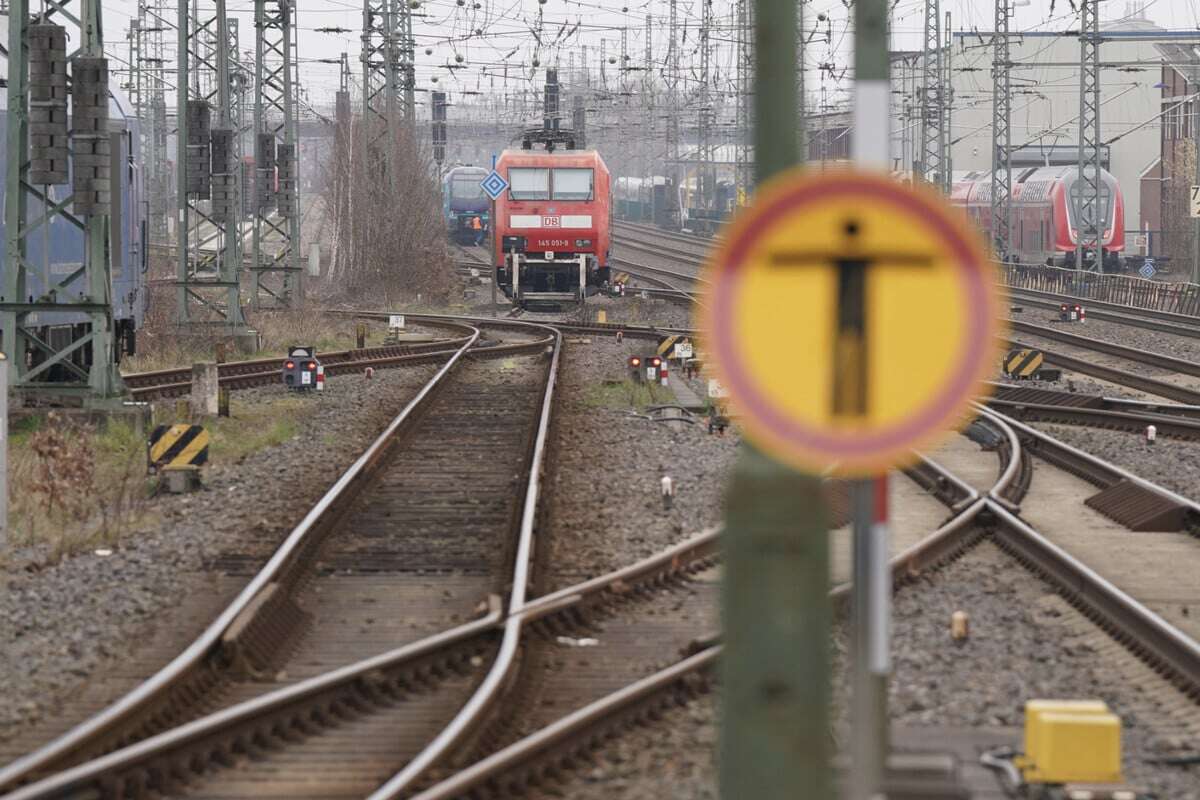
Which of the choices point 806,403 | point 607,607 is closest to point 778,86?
point 806,403

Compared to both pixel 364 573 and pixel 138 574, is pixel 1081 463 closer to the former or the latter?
pixel 364 573

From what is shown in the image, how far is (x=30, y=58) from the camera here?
53.1 ft

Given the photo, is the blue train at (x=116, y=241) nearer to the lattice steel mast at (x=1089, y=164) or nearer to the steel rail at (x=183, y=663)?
the steel rail at (x=183, y=663)

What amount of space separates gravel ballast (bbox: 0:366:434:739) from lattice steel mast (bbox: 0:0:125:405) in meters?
2.10

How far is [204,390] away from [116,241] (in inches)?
184

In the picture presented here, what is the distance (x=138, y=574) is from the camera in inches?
415

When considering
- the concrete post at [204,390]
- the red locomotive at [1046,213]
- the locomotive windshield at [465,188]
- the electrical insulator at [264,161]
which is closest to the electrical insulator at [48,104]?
the concrete post at [204,390]

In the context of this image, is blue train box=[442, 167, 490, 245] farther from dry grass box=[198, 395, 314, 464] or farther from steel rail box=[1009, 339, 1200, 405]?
dry grass box=[198, 395, 314, 464]

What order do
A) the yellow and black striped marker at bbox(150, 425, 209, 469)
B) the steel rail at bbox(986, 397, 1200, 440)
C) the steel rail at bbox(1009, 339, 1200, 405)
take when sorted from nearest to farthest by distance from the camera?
1. the yellow and black striped marker at bbox(150, 425, 209, 469)
2. the steel rail at bbox(986, 397, 1200, 440)
3. the steel rail at bbox(1009, 339, 1200, 405)

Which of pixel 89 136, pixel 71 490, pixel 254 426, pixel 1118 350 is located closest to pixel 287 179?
pixel 1118 350

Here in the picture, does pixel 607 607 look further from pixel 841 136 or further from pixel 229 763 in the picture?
pixel 841 136

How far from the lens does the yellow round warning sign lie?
3643 millimetres

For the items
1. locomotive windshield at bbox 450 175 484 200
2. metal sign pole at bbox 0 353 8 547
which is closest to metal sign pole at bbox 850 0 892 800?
metal sign pole at bbox 0 353 8 547

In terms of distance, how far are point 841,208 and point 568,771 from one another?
349cm
